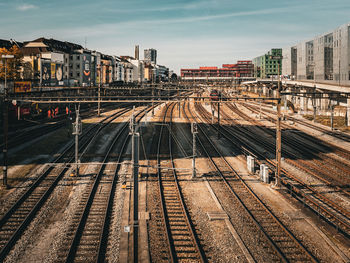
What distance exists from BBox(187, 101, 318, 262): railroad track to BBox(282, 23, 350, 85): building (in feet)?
133

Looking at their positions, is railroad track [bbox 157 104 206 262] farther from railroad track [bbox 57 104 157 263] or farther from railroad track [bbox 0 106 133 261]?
railroad track [bbox 0 106 133 261]

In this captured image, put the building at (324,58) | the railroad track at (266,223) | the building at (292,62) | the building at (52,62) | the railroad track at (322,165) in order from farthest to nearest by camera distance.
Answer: the building at (292,62) < the building at (52,62) < the building at (324,58) < the railroad track at (322,165) < the railroad track at (266,223)

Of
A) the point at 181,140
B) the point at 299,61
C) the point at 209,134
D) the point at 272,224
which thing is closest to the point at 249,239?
the point at 272,224

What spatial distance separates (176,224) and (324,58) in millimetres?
82539

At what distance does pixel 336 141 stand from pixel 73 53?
294 ft

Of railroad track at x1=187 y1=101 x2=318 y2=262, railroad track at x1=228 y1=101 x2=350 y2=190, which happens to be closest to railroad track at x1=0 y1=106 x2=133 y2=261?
railroad track at x1=187 y1=101 x2=318 y2=262

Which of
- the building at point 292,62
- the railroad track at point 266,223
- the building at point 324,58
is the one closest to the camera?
the railroad track at point 266,223

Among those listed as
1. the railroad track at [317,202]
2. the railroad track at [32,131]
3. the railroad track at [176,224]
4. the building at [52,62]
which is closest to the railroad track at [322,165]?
the railroad track at [317,202]

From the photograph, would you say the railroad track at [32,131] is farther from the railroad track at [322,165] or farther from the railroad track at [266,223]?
the railroad track at [322,165]

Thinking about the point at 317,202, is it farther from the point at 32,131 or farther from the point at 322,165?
the point at 32,131

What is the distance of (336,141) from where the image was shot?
128ft

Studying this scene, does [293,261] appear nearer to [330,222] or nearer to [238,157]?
[330,222]

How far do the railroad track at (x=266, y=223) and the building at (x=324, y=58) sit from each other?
133 ft

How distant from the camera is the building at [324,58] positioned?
6656 centimetres
